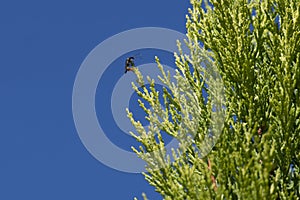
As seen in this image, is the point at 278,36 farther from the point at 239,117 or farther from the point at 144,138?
the point at 144,138

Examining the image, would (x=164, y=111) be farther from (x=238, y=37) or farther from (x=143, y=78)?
(x=238, y=37)

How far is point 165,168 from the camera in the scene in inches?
228

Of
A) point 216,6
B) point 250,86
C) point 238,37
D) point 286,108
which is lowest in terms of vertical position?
point 286,108

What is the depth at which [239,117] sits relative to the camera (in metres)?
6.22

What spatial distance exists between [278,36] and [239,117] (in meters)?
1.08

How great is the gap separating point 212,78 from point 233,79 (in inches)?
10.0

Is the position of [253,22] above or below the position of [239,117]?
above

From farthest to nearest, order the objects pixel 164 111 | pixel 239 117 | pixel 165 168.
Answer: pixel 164 111, pixel 239 117, pixel 165 168

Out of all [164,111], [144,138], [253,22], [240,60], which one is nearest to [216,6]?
[253,22]

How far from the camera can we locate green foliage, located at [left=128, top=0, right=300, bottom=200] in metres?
5.70

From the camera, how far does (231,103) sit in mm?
6051

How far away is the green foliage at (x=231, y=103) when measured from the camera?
18.7 feet

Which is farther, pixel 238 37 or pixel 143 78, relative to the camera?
pixel 143 78

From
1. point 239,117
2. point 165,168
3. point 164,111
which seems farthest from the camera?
point 164,111
